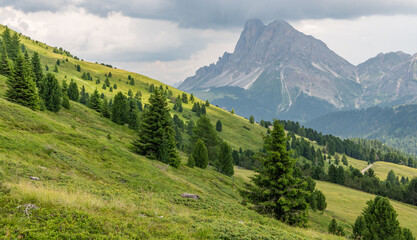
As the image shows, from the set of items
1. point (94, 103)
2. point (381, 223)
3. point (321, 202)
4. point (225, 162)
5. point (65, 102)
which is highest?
point (94, 103)

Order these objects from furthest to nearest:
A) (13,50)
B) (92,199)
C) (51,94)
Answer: (13,50), (51,94), (92,199)

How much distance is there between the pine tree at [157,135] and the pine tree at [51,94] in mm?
22098

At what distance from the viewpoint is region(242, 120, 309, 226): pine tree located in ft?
77.7

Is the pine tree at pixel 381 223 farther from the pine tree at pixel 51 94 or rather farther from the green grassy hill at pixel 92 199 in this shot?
the pine tree at pixel 51 94

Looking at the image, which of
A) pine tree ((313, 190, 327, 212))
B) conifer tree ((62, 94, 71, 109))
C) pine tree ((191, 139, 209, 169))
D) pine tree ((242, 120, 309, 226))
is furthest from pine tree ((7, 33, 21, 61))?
pine tree ((313, 190, 327, 212))

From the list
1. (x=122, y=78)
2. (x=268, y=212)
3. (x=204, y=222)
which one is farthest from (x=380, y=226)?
(x=122, y=78)

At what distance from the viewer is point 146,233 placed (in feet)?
31.7

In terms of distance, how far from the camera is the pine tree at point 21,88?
135 feet

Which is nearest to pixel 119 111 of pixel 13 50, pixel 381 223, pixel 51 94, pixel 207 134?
pixel 51 94

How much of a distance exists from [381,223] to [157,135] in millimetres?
39010

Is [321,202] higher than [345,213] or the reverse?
higher

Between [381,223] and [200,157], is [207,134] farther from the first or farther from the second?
[381,223]

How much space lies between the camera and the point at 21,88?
1651 inches

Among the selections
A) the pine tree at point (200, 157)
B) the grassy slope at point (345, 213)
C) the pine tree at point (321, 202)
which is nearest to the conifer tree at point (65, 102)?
the pine tree at point (200, 157)
